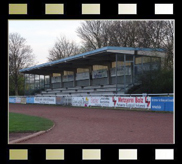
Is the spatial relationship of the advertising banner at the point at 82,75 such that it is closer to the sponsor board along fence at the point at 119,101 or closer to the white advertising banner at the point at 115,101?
the sponsor board along fence at the point at 119,101

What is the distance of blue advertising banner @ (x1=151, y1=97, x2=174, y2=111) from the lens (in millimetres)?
17297

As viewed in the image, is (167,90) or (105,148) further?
(167,90)

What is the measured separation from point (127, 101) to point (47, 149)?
15.8 meters

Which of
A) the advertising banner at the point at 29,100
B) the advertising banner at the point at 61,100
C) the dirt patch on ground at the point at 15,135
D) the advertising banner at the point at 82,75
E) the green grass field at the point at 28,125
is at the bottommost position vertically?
the advertising banner at the point at 29,100

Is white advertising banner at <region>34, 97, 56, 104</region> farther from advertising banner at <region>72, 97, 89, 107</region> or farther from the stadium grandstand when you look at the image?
advertising banner at <region>72, 97, 89, 107</region>

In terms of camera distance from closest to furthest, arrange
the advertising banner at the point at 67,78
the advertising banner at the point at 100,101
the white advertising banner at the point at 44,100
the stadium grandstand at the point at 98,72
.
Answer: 1. the advertising banner at the point at 100,101
2. the stadium grandstand at the point at 98,72
3. the white advertising banner at the point at 44,100
4. the advertising banner at the point at 67,78

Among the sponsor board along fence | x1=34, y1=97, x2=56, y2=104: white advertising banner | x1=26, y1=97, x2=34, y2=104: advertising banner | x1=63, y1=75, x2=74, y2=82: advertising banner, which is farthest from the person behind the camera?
x1=63, y1=75, x2=74, y2=82: advertising banner

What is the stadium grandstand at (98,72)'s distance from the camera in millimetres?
27422

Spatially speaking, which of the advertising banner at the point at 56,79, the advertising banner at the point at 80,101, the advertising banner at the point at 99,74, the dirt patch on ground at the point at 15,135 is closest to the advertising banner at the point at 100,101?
the advertising banner at the point at 80,101

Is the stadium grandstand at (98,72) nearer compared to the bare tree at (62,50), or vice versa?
the stadium grandstand at (98,72)

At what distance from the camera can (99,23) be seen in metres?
46.5

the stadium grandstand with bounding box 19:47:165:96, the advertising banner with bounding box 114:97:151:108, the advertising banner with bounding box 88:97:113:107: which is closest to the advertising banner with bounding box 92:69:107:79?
the stadium grandstand with bounding box 19:47:165:96

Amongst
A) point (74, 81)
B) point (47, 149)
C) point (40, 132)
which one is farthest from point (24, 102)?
point (47, 149)
